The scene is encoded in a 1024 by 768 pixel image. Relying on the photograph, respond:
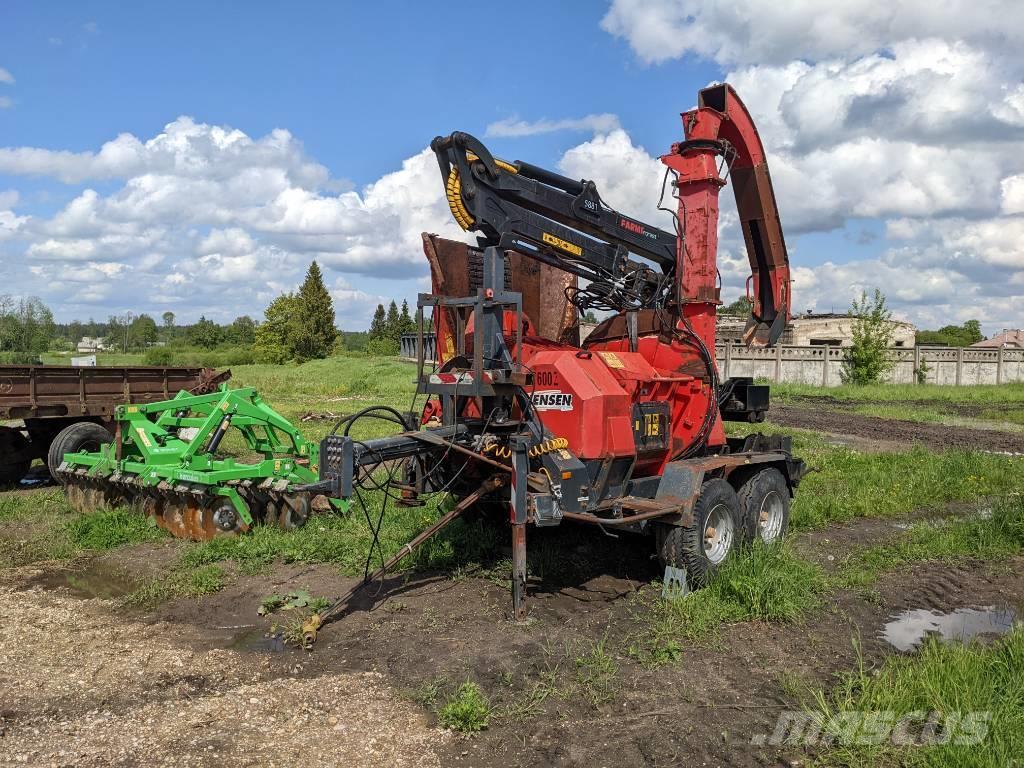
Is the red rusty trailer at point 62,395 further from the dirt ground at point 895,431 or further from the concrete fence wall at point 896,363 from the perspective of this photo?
the concrete fence wall at point 896,363

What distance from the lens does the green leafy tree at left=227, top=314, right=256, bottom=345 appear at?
9650 centimetres

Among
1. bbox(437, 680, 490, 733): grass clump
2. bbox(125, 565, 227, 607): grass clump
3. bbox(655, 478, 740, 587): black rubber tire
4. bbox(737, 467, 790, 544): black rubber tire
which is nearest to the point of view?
bbox(437, 680, 490, 733): grass clump

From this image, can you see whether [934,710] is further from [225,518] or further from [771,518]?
[225,518]

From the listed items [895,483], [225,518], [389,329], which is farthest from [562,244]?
[389,329]

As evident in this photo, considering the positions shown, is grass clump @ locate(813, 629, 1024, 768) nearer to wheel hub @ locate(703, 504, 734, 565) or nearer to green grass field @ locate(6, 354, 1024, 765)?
green grass field @ locate(6, 354, 1024, 765)

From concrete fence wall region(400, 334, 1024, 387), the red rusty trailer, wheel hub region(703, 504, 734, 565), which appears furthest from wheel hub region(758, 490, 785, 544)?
concrete fence wall region(400, 334, 1024, 387)

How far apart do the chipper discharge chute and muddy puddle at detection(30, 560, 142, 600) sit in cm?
93

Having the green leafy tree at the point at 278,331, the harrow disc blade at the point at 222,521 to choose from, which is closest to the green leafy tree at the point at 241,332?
the green leafy tree at the point at 278,331

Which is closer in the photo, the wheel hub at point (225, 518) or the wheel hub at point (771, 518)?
the wheel hub at point (771, 518)

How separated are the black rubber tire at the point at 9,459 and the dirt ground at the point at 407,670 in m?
5.10

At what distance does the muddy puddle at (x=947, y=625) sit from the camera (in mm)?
5664

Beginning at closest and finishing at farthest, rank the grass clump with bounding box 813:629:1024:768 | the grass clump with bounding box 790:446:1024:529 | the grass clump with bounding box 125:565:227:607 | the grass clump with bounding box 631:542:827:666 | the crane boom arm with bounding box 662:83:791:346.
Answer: the grass clump with bounding box 813:629:1024:768, the grass clump with bounding box 631:542:827:666, the grass clump with bounding box 125:565:227:607, the crane boom arm with bounding box 662:83:791:346, the grass clump with bounding box 790:446:1024:529

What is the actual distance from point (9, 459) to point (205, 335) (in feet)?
278

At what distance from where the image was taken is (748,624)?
580 centimetres
